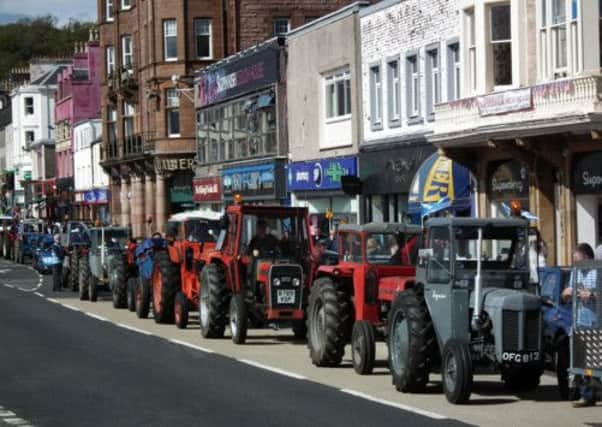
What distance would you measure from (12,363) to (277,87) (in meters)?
26.3

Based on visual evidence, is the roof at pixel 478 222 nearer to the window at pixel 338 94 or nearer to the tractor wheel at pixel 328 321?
the tractor wheel at pixel 328 321

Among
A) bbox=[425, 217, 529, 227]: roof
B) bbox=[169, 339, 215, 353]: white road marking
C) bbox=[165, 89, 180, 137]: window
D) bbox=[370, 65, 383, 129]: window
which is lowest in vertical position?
bbox=[169, 339, 215, 353]: white road marking

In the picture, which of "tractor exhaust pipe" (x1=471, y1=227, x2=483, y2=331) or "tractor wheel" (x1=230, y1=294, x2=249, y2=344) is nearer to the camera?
"tractor exhaust pipe" (x1=471, y1=227, x2=483, y2=331)

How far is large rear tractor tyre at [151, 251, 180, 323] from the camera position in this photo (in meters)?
29.3

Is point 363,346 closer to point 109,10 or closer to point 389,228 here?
point 389,228

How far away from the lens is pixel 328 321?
2033 cm

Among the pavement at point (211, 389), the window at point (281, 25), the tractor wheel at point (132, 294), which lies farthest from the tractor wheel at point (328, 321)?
the window at point (281, 25)

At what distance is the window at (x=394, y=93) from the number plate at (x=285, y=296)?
13477 millimetres

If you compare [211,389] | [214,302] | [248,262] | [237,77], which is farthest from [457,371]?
[237,77]

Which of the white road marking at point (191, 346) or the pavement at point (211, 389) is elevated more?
the pavement at point (211, 389)

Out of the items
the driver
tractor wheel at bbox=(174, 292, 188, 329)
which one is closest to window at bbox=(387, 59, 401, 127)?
tractor wheel at bbox=(174, 292, 188, 329)

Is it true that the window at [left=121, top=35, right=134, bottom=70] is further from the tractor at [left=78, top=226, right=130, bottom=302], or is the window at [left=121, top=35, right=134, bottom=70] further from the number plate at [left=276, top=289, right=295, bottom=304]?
the number plate at [left=276, top=289, right=295, bottom=304]

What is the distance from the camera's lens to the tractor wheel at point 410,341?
56.0 feet

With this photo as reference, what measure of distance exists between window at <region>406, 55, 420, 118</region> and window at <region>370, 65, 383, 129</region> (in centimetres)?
200
